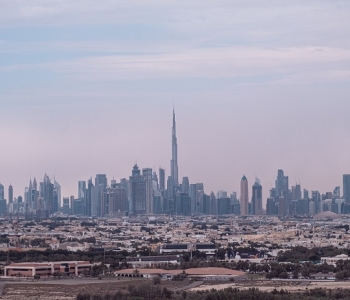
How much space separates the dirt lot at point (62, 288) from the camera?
55844 millimetres

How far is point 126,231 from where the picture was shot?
143875 millimetres

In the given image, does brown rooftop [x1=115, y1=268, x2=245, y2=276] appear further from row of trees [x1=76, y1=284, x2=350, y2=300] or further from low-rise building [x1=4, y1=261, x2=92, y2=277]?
row of trees [x1=76, y1=284, x2=350, y2=300]

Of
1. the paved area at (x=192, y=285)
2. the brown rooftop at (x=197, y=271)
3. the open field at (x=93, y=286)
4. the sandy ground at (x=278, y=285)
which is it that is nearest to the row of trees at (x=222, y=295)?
the open field at (x=93, y=286)

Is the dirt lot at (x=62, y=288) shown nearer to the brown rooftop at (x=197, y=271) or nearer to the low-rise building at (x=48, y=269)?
the brown rooftop at (x=197, y=271)

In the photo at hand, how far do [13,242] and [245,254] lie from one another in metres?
26.8

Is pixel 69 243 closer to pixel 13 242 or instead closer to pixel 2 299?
pixel 13 242

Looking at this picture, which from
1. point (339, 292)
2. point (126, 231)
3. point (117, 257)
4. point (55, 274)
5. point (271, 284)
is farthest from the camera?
point (126, 231)

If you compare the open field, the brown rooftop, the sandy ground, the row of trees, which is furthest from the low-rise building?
the row of trees

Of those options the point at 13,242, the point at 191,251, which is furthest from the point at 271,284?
the point at 13,242

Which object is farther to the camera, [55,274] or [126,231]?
[126,231]

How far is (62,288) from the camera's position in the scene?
200 feet

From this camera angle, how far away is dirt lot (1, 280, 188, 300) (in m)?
55.8

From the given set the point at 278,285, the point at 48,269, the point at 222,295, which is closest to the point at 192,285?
the point at 278,285

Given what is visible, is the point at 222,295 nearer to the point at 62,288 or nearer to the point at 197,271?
the point at 62,288
